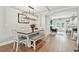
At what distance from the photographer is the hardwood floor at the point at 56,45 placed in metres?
1.68

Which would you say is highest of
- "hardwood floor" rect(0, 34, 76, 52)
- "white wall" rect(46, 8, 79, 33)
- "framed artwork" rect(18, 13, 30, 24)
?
"white wall" rect(46, 8, 79, 33)

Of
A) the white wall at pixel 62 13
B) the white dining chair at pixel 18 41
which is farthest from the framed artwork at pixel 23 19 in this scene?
the white wall at pixel 62 13

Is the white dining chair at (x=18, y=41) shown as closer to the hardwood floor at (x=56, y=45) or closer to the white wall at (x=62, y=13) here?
the hardwood floor at (x=56, y=45)

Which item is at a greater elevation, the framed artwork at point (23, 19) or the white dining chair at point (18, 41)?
the framed artwork at point (23, 19)

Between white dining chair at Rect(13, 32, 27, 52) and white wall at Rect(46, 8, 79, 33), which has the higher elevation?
white wall at Rect(46, 8, 79, 33)

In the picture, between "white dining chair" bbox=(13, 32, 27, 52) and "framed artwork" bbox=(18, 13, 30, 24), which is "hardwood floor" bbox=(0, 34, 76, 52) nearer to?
"white dining chair" bbox=(13, 32, 27, 52)

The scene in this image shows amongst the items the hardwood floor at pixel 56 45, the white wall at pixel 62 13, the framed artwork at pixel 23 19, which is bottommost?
the hardwood floor at pixel 56 45

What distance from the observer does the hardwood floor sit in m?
1.68

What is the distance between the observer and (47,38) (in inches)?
83.4

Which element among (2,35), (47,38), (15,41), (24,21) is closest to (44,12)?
(24,21)

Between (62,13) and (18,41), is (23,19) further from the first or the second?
(62,13)

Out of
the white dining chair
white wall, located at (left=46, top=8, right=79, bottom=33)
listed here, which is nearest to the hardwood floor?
the white dining chair

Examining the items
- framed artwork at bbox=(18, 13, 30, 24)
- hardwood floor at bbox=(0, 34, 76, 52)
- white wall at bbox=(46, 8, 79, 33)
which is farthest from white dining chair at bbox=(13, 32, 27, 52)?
white wall at bbox=(46, 8, 79, 33)

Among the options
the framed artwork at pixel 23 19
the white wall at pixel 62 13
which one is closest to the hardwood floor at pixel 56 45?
the white wall at pixel 62 13
